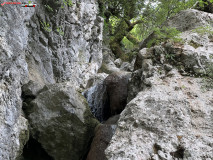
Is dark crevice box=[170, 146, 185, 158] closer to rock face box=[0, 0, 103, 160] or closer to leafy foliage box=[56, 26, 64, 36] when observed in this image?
rock face box=[0, 0, 103, 160]

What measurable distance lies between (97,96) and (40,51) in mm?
3245

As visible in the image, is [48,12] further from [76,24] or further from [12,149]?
[12,149]

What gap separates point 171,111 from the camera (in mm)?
3113

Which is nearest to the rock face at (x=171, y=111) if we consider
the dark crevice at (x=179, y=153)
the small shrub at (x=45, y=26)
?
the dark crevice at (x=179, y=153)

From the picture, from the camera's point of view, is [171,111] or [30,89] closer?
[171,111]

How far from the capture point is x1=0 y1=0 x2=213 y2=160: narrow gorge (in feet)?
9.18

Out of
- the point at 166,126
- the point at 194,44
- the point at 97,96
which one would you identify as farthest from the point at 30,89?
the point at 194,44

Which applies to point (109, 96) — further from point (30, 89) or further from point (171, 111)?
point (171, 111)

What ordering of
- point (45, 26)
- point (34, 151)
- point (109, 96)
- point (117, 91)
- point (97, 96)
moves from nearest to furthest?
1. point (34, 151)
2. point (45, 26)
3. point (117, 91)
4. point (109, 96)
5. point (97, 96)

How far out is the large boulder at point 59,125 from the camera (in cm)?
496

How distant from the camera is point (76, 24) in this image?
9102 mm

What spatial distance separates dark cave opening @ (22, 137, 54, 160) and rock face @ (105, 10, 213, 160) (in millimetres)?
3289

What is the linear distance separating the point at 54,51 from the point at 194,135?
21.0 feet

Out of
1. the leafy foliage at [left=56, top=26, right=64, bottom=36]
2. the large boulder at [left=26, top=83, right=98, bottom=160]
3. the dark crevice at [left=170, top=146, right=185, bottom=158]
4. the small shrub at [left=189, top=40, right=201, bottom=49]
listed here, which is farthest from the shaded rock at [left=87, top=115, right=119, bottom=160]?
the leafy foliage at [left=56, top=26, right=64, bottom=36]
